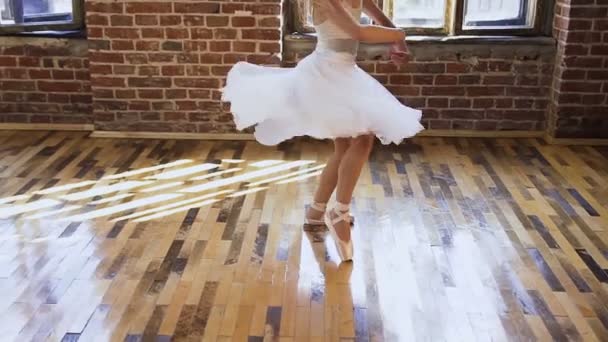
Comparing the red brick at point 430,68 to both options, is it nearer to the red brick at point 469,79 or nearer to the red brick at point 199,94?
the red brick at point 469,79

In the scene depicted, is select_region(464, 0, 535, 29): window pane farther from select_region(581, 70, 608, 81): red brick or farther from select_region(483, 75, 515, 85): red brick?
select_region(581, 70, 608, 81): red brick

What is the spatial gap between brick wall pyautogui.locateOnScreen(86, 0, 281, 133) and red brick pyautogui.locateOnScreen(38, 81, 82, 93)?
23cm

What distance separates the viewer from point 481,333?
254 cm

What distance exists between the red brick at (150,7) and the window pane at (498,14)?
76.5 inches

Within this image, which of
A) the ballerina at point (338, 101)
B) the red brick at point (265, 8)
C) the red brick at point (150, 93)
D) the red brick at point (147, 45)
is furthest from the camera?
the red brick at point (150, 93)

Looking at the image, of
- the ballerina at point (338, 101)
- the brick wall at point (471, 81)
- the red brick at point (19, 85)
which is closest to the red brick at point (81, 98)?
the red brick at point (19, 85)

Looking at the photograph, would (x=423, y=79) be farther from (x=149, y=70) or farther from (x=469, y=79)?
(x=149, y=70)

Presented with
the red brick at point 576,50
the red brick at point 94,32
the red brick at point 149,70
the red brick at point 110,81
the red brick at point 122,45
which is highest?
the red brick at point 94,32

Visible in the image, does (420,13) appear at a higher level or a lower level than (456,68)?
higher

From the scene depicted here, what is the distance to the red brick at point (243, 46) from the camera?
4.57 m

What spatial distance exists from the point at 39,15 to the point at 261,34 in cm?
157

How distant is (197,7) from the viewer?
14.8 ft

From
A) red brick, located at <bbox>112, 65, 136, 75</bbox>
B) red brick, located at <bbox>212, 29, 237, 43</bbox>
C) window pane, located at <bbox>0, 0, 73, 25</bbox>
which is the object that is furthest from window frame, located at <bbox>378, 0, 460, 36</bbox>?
window pane, located at <bbox>0, 0, 73, 25</bbox>

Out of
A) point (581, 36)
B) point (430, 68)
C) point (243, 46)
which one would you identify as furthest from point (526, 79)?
point (243, 46)
